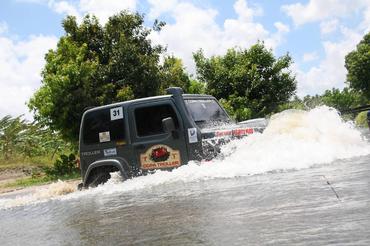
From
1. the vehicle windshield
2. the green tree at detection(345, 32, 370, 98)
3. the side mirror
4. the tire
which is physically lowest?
the tire

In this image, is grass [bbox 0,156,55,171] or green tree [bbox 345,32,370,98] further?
green tree [bbox 345,32,370,98]

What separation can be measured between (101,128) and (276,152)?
3.09m

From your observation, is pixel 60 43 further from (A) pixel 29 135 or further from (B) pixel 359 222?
(B) pixel 359 222

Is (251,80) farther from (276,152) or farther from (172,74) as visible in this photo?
(276,152)

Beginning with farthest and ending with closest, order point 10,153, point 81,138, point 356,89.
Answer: point 356,89 → point 10,153 → point 81,138

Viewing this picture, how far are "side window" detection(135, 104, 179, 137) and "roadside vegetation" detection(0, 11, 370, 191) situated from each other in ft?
30.3

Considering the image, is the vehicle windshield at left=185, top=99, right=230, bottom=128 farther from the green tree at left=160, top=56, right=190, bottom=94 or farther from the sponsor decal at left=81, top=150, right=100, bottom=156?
the green tree at left=160, top=56, right=190, bottom=94

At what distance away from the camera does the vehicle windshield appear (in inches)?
332

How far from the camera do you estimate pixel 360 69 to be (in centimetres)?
5841

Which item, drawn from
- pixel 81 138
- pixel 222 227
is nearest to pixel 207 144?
pixel 81 138

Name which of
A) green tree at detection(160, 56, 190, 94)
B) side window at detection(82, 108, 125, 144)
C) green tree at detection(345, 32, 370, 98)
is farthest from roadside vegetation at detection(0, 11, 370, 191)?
green tree at detection(345, 32, 370, 98)

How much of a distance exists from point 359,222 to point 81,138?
6565 mm

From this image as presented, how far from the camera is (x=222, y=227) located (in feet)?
12.8

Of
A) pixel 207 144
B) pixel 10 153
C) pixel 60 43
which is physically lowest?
pixel 207 144
